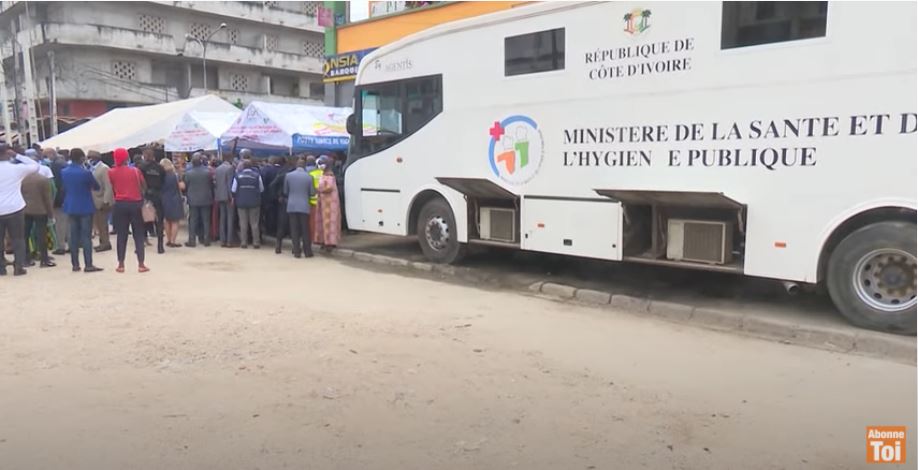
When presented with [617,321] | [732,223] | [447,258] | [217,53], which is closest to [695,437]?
[617,321]

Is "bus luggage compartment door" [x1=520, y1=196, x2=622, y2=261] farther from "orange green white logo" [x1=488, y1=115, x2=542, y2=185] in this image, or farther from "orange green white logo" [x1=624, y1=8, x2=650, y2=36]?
"orange green white logo" [x1=624, y1=8, x2=650, y2=36]

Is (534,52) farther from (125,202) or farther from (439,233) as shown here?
(125,202)

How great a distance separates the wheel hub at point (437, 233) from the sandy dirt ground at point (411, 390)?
7.25 feet

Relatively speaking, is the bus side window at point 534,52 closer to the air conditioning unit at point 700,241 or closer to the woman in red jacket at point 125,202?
the air conditioning unit at point 700,241

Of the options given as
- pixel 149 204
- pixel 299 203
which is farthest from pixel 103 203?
pixel 299 203

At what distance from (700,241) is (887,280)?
167cm

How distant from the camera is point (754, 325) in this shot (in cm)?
614

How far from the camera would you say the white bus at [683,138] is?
18.3 feet

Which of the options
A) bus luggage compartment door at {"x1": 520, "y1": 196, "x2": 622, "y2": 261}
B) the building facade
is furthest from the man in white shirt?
the building facade

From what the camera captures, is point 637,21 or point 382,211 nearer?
point 637,21

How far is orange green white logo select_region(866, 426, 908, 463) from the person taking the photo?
3531mm

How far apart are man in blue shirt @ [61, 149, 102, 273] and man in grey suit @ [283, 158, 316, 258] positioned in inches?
112

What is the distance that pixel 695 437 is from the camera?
377 centimetres

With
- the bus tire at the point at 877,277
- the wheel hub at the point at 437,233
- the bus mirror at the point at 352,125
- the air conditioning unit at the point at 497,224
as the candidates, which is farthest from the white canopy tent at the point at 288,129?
the bus tire at the point at 877,277
